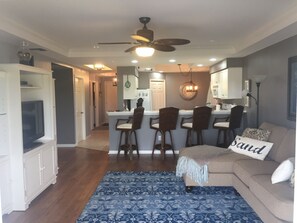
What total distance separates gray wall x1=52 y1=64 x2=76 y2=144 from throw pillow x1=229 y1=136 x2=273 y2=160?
4.52 metres

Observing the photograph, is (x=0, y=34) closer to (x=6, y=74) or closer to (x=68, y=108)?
(x=6, y=74)

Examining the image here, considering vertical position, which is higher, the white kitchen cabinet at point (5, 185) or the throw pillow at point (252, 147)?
Result: the throw pillow at point (252, 147)

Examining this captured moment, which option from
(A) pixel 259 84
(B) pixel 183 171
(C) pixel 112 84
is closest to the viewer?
(B) pixel 183 171

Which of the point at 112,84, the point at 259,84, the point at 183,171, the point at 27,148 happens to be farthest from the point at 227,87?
the point at 112,84

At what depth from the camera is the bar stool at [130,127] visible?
17.9 feet

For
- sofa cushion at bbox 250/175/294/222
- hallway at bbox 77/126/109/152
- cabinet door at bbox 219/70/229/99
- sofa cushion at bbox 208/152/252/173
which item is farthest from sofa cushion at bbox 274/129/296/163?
hallway at bbox 77/126/109/152

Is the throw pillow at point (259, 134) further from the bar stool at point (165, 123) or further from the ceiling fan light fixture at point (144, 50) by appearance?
the ceiling fan light fixture at point (144, 50)

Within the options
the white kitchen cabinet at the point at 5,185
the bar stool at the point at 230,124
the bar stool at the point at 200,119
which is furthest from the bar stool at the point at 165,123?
the white kitchen cabinet at the point at 5,185

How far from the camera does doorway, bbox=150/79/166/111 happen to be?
1045 centimetres

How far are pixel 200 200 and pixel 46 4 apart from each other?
2.94 metres

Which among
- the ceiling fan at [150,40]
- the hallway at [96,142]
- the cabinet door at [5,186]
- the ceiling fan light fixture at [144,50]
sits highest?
the ceiling fan at [150,40]

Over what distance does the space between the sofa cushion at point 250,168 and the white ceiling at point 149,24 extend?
5.72 ft

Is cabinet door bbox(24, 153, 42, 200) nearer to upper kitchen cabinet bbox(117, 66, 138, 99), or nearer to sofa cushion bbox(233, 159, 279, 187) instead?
sofa cushion bbox(233, 159, 279, 187)

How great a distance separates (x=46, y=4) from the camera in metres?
2.86
